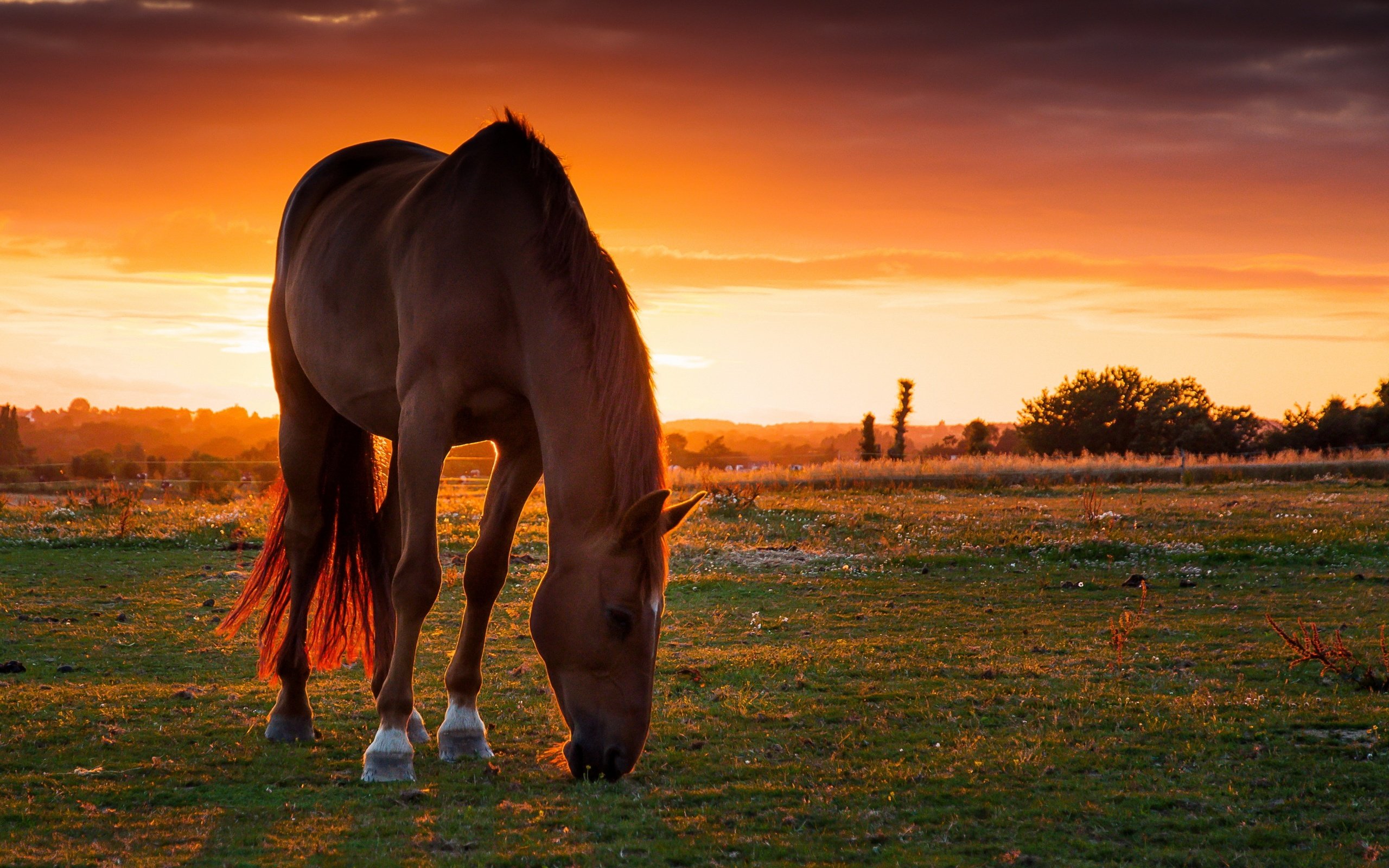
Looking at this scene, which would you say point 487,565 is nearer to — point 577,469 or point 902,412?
point 577,469

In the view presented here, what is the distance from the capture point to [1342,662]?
6676 millimetres

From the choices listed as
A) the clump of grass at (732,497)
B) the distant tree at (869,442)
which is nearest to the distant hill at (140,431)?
the distant tree at (869,442)

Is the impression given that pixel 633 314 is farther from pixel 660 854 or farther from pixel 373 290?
pixel 660 854

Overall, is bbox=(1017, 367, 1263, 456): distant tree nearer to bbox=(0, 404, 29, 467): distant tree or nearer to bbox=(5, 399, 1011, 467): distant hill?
bbox=(5, 399, 1011, 467): distant hill

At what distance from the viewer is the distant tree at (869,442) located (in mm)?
42094

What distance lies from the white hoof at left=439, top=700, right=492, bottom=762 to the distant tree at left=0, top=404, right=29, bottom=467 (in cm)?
5445

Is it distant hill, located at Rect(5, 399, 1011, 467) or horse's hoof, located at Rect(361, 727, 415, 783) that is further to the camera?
distant hill, located at Rect(5, 399, 1011, 467)

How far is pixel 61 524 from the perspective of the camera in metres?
15.6

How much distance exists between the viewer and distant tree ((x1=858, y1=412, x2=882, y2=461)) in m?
42.1

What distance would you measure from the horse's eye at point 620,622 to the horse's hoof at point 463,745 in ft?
4.14

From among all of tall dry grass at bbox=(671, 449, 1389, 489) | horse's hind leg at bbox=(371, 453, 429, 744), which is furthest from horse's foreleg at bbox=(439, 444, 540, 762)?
tall dry grass at bbox=(671, 449, 1389, 489)

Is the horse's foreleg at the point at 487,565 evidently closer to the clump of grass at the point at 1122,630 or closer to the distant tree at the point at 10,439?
the clump of grass at the point at 1122,630

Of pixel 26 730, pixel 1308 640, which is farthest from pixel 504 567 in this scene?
pixel 1308 640

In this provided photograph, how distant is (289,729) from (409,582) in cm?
120
